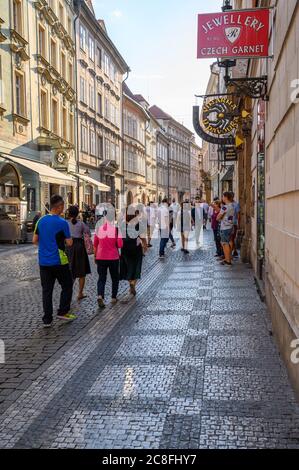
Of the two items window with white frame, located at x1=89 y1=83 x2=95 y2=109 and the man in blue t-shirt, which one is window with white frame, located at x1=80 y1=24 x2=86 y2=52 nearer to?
window with white frame, located at x1=89 y1=83 x2=95 y2=109

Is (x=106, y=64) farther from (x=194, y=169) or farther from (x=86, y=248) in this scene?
(x=194, y=169)

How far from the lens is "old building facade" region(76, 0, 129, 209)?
3262 cm

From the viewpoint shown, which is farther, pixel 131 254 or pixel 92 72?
pixel 92 72

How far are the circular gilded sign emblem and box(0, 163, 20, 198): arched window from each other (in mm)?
8274

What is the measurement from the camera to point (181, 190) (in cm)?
8488

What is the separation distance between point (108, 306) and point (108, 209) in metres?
1.62

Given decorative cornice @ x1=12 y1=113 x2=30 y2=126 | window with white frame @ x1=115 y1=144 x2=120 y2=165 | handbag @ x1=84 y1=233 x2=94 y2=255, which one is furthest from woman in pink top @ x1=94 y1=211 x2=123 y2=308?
window with white frame @ x1=115 y1=144 x2=120 y2=165

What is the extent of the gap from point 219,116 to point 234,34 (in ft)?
21.1

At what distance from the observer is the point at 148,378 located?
15.1ft

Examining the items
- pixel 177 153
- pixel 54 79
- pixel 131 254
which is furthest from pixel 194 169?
pixel 131 254

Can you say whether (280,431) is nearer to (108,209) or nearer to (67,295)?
(67,295)

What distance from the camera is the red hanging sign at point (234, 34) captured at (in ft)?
22.9

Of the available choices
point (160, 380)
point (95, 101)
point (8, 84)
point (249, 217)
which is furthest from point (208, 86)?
point (160, 380)

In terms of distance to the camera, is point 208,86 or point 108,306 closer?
point 108,306
